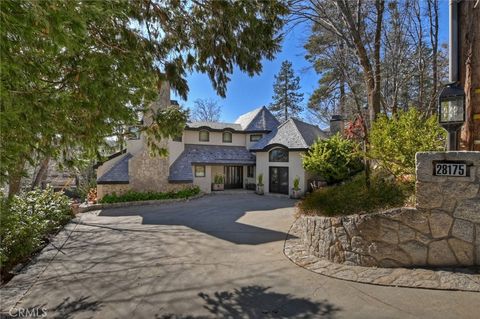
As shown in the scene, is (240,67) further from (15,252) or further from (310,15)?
(15,252)

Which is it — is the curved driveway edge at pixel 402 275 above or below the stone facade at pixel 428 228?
below

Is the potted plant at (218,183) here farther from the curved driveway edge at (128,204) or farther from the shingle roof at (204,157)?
the curved driveway edge at (128,204)

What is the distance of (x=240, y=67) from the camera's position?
5371 mm


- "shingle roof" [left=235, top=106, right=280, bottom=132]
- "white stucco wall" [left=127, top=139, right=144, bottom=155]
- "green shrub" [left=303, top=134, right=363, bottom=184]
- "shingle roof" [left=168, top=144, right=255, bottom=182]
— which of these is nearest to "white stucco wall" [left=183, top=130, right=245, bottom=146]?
"shingle roof" [left=168, top=144, right=255, bottom=182]

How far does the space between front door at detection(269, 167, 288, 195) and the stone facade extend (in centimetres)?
1258

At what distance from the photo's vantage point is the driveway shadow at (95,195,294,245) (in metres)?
7.98

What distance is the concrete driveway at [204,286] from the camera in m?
3.84

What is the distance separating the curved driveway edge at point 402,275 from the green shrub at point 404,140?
78.6 inches

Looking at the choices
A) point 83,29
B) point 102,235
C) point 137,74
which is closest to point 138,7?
point 137,74

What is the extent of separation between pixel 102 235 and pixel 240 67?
715 centimetres

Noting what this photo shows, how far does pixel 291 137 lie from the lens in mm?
18156

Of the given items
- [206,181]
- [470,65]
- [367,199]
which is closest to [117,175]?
[206,181]

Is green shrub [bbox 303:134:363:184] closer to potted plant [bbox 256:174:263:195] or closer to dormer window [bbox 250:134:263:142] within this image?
potted plant [bbox 256:174:263:195]

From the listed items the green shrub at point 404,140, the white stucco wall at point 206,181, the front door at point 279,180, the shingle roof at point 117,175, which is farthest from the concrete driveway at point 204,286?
the white stucco wall at point 206,181
